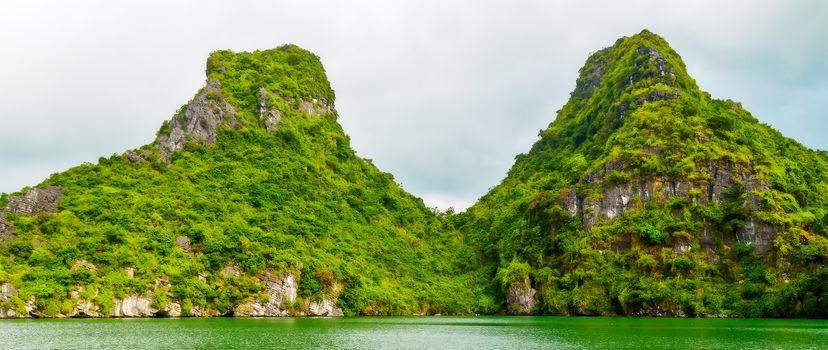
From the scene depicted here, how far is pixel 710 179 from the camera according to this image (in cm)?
8238

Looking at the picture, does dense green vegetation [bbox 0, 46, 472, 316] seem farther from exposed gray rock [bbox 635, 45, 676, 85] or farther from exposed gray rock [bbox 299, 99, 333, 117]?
exposed gray rock [bbox 635, 45, 676, 85]

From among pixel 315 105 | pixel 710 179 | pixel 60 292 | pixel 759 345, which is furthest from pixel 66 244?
pixel 710 179

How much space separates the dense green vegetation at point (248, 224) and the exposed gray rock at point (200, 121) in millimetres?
1261

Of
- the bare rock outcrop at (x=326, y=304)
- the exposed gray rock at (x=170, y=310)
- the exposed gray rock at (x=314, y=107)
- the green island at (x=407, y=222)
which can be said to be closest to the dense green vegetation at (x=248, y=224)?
the green island at (x=407, y=222)

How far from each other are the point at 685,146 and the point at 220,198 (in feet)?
197

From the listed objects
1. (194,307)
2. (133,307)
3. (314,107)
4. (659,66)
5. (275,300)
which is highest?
(659,66)

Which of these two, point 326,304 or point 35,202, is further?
point 326,304

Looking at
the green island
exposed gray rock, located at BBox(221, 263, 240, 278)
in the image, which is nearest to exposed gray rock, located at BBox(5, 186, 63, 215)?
the green island

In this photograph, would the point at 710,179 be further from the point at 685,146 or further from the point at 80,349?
the point at 80,349

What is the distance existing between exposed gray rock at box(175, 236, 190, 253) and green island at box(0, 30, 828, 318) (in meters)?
0.16

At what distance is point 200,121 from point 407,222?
Result: 3490 cm

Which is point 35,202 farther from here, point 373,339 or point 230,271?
point 373,339

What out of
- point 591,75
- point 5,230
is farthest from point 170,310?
point 591,75

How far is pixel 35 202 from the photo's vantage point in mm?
61938
